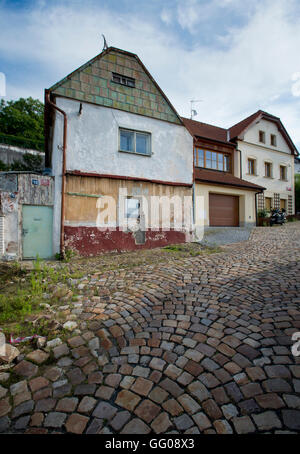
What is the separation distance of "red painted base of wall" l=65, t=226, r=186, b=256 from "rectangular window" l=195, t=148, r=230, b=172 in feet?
27.6

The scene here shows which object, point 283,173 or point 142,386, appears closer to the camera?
point 142,386

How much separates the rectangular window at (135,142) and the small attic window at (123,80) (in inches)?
79.8

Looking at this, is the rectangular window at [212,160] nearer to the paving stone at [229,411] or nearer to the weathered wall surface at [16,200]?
the weathered wall surface at [16,200]

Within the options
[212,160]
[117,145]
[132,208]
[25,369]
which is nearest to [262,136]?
Result: [212,160]

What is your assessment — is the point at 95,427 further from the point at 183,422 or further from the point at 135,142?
the point at 135,142

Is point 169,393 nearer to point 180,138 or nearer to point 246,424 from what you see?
point 246,424

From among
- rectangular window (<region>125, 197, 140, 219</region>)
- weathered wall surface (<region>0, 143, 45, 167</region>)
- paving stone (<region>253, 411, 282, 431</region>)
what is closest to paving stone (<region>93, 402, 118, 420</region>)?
paving stone (<region>253, 411, 282, 431</region>)

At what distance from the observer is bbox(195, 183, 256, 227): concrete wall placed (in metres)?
13.2

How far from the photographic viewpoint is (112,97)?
8781 millimetres

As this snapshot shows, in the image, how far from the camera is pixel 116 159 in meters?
8.74

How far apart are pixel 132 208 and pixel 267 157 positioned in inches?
666

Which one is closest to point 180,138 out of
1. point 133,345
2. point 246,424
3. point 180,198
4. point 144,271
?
point 180,198

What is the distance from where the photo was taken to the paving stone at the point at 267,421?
1508mm

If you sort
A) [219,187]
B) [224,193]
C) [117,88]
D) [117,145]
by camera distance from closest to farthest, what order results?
[117,145]
[117,88]
[219,187]
[224,193]
